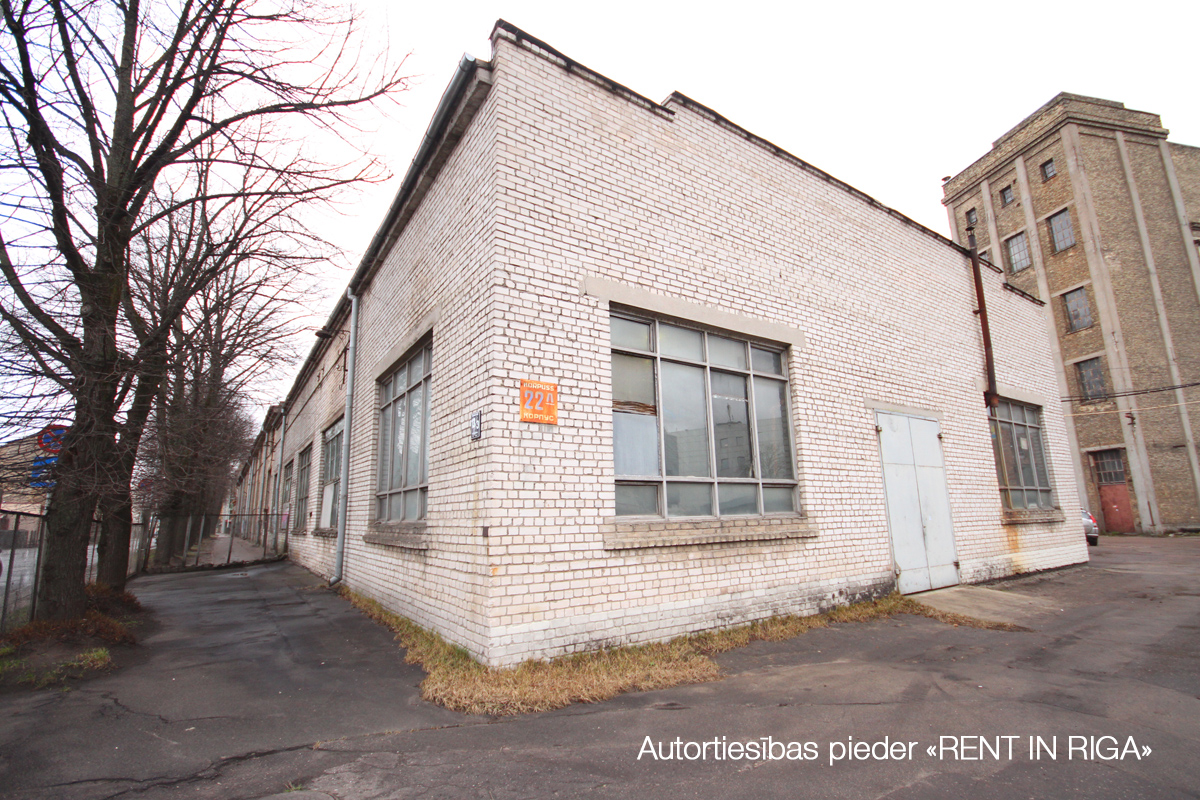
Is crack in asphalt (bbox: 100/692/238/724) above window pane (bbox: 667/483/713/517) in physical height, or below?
below

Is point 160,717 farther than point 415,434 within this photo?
No

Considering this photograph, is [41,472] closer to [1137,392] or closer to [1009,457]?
[1009,457]

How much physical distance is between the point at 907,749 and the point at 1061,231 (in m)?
30.3

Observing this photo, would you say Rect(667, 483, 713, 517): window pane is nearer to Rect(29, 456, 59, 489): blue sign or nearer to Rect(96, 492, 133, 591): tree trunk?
Rect(29, 456, 59, 489): blue sign

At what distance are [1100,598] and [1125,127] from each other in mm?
26925

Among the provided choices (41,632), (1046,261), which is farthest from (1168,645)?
(1046,261)

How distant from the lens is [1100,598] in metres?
8.72

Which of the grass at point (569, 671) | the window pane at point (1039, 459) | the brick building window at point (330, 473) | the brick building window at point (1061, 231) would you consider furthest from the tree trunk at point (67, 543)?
the brick building window at point (1061, 231)

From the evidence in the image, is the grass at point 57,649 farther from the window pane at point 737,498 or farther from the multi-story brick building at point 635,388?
the window pane at point 737,498

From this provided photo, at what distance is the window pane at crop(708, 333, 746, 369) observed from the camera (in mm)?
7125

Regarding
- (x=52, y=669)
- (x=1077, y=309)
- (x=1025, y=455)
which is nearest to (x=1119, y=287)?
(x=1077, y=309)

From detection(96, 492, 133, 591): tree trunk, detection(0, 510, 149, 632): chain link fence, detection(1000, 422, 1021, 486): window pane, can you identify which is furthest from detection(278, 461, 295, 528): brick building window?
detection(1000, 422, 1021, 486): window pane

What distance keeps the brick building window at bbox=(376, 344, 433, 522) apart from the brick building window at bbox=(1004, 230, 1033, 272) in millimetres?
29736

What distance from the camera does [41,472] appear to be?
552 centimetres
